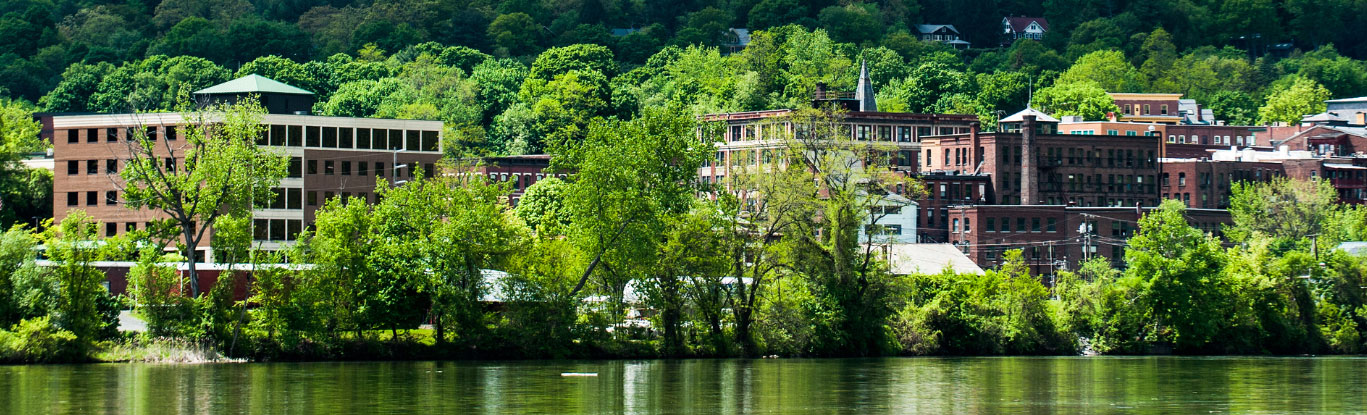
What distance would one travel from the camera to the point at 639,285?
335 ft

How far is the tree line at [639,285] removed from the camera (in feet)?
310

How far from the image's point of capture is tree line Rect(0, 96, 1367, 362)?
94.4 meters

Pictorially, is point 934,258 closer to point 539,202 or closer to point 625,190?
point 539,202

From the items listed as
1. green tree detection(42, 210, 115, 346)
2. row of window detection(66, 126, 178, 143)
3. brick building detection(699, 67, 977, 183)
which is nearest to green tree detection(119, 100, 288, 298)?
green tree detection(42, 210, 115, 346)

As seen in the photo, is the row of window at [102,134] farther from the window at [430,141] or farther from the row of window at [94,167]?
the window at [430,141]

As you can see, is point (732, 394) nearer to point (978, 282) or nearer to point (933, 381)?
point (933, 381)

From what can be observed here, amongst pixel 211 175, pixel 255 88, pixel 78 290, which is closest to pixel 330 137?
pixel 255 88

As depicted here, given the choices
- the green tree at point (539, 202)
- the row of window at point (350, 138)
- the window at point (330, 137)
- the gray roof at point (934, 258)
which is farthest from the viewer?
the green tree at point (539, 202)

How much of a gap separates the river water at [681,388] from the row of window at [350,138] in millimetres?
40943

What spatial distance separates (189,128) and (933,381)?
41027 millimetres

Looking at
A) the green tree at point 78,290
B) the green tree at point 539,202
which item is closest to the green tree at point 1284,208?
the green tree at point 539,202

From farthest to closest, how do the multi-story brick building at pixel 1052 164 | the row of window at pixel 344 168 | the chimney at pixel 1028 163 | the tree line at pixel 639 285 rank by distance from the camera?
the multi-story brick building at pixel 1052 164, the chimney at pixel 1028 163, the row of window at pixel 344 168, the tree line at pixel 639 285

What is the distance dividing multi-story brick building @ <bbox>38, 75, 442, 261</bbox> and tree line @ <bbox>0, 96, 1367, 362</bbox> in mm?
22417

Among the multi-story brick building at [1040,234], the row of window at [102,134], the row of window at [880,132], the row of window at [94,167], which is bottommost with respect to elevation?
the multi-story brick building at [1040,234]
